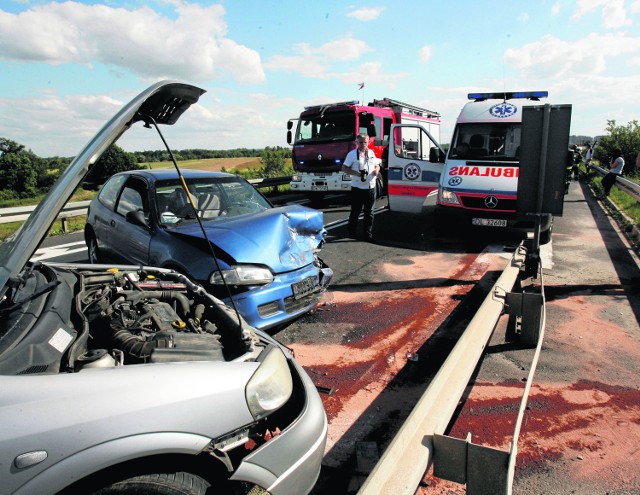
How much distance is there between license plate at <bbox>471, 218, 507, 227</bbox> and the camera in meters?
7.68

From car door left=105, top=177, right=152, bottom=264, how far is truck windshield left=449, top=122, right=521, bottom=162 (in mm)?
5729

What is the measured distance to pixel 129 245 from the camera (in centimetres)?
503

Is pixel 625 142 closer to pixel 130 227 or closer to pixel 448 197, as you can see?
pixel 448 197

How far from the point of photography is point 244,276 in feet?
13.0

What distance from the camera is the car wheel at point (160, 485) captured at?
1.60 metres

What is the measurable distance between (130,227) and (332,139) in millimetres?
8913

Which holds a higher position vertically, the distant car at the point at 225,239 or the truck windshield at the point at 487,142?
the truck windshield at the point at 487,142

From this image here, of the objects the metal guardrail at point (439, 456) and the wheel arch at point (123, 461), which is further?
the metal guardrail at point (439, 456)

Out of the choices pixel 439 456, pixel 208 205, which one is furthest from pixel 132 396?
pixel 208 205

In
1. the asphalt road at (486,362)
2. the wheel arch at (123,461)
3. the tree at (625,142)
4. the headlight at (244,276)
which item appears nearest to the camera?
the wheel arch at (123,461)

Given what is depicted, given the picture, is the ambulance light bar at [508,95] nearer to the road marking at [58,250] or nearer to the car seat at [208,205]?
the car seat at [208,205]

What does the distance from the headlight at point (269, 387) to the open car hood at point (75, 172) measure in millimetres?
1108

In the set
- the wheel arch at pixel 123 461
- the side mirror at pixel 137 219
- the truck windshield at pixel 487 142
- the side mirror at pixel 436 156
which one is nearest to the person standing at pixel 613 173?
the truck windshield at pixel 487 142

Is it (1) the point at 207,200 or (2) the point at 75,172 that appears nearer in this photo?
(2) the point at 75,172
